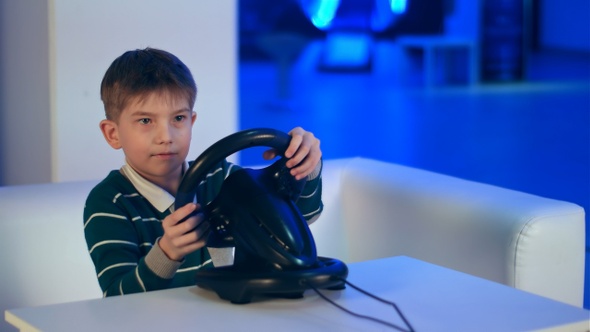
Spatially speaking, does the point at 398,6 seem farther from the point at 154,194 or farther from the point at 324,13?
the point at 154,194

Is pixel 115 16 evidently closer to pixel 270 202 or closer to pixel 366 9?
pixel 270 202

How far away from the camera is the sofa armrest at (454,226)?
2148 mm

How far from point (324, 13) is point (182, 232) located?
13.0 metres

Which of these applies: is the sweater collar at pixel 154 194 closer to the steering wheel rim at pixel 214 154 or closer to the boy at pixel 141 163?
the boy at pixel 141 163

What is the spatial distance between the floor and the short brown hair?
2.45 meters

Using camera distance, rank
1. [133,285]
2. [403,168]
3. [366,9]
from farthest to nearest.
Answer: [366,9]
[403,168]
[133,285]

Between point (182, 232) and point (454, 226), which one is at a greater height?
point (182, 232)

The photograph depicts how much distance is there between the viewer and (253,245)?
1.42 m

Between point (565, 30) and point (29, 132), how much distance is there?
35.1 ft

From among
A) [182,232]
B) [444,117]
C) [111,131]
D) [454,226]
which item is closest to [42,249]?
[111,131]

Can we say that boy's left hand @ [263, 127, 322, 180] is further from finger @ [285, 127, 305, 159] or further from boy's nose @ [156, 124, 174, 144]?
boy's nose @ [156, 124, 174, 144]

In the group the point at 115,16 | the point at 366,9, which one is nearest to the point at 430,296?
the point at 115,16

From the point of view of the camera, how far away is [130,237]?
170cm

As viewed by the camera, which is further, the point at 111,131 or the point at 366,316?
the point at 111,131
